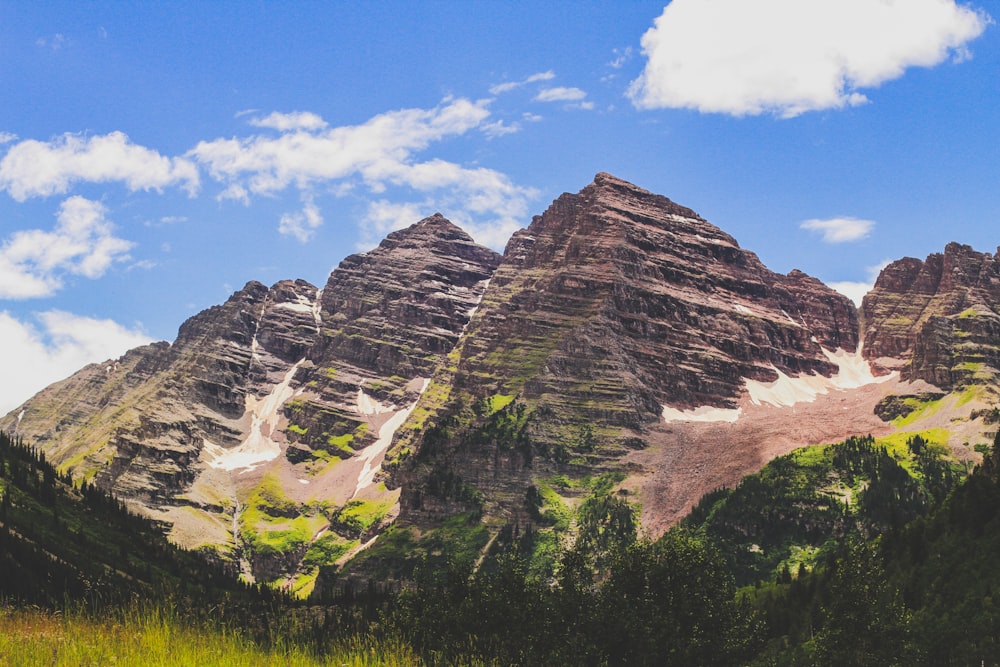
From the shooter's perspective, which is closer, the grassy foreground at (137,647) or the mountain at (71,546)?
the grassy foreground at (137,647)

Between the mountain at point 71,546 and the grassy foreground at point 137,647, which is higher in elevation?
the grassy foreground at point 137,647

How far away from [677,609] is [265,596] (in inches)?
4067

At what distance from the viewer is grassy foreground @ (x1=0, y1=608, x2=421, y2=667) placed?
22328 mm

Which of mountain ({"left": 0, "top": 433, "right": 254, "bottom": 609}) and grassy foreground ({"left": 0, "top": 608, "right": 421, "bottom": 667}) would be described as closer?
grassy foreground ({"left": 0, "top": 608, "right": 421, "bottom": 667})

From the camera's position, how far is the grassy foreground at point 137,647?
2233 cm

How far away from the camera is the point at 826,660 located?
78.9 m

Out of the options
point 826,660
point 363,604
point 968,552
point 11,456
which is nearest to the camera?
point 826,660

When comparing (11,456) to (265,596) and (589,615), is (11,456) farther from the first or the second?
(589,615)

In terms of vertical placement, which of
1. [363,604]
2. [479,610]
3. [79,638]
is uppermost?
[79,638]

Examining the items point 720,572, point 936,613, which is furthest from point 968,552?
point 720,572

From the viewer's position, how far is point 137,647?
23609mm

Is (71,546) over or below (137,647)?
below

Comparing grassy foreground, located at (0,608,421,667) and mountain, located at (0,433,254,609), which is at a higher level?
grassy foreground, located at (0,608,421,667)

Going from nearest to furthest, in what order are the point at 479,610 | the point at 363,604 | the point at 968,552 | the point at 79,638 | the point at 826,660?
the point at 79,638, the point at 826,660, the point at 479,610, the point at 968,552, the point at 363,604
